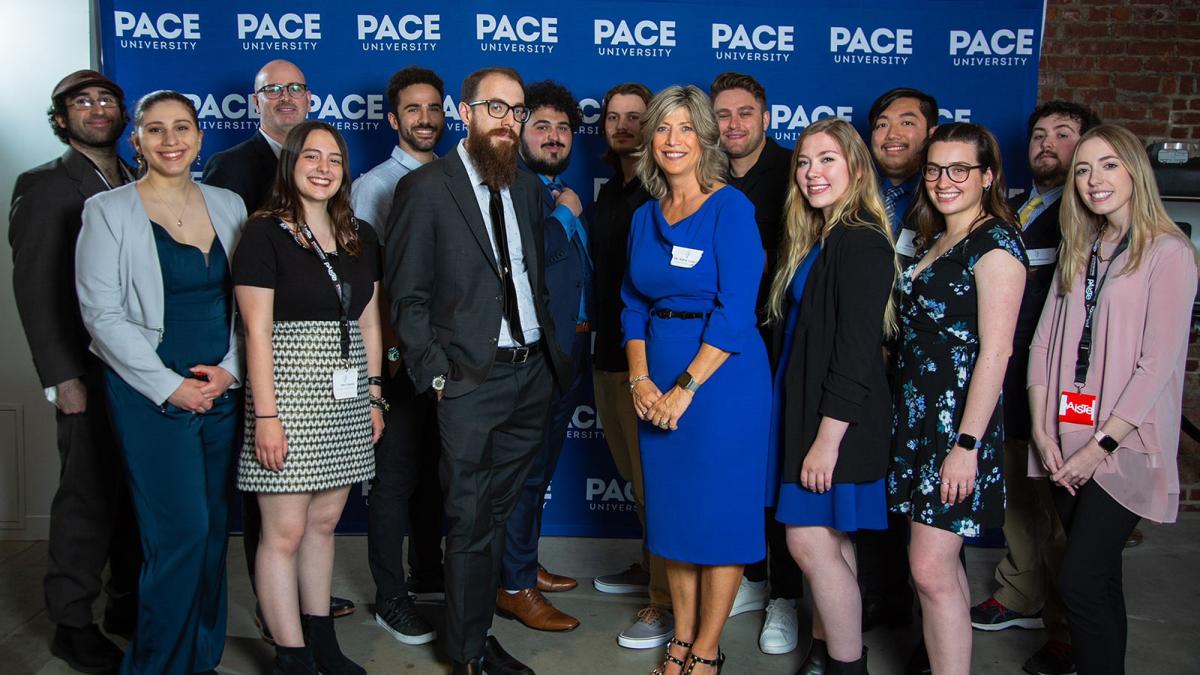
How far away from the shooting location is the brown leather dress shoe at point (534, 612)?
3.39 meters

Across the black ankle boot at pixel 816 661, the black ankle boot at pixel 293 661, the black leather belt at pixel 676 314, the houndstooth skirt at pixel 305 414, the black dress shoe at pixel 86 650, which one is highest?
the black leather belt at pixel 676 314

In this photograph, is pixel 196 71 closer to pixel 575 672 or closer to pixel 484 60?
pixel 484 60

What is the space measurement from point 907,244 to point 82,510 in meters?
2.88

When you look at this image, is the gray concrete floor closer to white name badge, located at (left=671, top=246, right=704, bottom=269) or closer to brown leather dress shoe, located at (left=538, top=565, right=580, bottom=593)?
brown leather dress shoe, located at (left=538, top=565, right=580, bottom=593)

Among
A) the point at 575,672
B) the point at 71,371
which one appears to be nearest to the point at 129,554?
the point at 71,371

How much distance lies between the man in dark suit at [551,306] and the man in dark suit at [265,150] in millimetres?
702

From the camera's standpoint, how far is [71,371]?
120 inches

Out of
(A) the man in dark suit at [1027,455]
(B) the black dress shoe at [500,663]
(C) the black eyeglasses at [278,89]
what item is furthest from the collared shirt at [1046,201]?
(C) the black eyeglasses at [278,89]

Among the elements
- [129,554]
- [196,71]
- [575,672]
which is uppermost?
[196,71]

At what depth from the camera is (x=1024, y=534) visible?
11.1 feet

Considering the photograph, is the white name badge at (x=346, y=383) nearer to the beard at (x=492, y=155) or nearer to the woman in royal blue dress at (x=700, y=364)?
the beard at (x=492, y=155)

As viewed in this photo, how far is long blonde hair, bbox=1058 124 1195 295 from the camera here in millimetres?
2508

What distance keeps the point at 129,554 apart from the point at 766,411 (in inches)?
94.8

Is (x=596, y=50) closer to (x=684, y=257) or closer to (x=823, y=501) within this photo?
(x=684, y=257)
